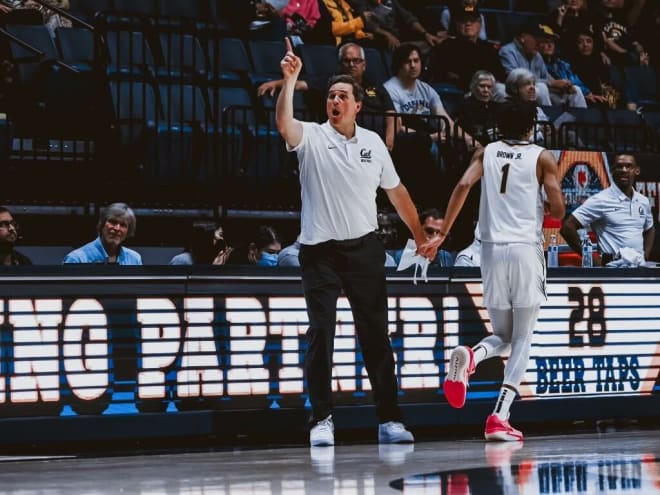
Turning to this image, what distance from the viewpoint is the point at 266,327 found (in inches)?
339

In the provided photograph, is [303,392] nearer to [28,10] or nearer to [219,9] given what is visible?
[28,10]

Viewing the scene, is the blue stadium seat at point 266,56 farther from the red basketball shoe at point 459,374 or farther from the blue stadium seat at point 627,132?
the red basketball shoe at point 459,374

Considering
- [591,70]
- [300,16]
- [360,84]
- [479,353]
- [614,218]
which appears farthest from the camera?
[591,70]

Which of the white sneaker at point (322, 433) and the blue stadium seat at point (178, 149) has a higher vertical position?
the blue stadium seat at point (178, 149)

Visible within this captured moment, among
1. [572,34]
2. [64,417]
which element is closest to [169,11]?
[572,34]

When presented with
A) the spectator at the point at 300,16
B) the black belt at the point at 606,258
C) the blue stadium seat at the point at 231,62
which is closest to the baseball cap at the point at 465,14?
the spectator at the point at 300,16

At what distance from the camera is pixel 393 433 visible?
7.94 m

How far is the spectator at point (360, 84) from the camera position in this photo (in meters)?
11.5

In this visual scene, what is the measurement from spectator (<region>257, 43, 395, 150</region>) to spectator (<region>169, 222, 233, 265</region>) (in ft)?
5.31

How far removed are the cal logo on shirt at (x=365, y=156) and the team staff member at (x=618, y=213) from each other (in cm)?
328

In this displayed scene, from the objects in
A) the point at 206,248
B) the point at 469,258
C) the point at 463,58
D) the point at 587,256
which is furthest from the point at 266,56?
the point at 587,256

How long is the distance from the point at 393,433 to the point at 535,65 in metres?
8.31

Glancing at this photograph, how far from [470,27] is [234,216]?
4406 mm

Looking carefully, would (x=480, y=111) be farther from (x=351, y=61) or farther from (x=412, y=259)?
(x=412, y=259)
